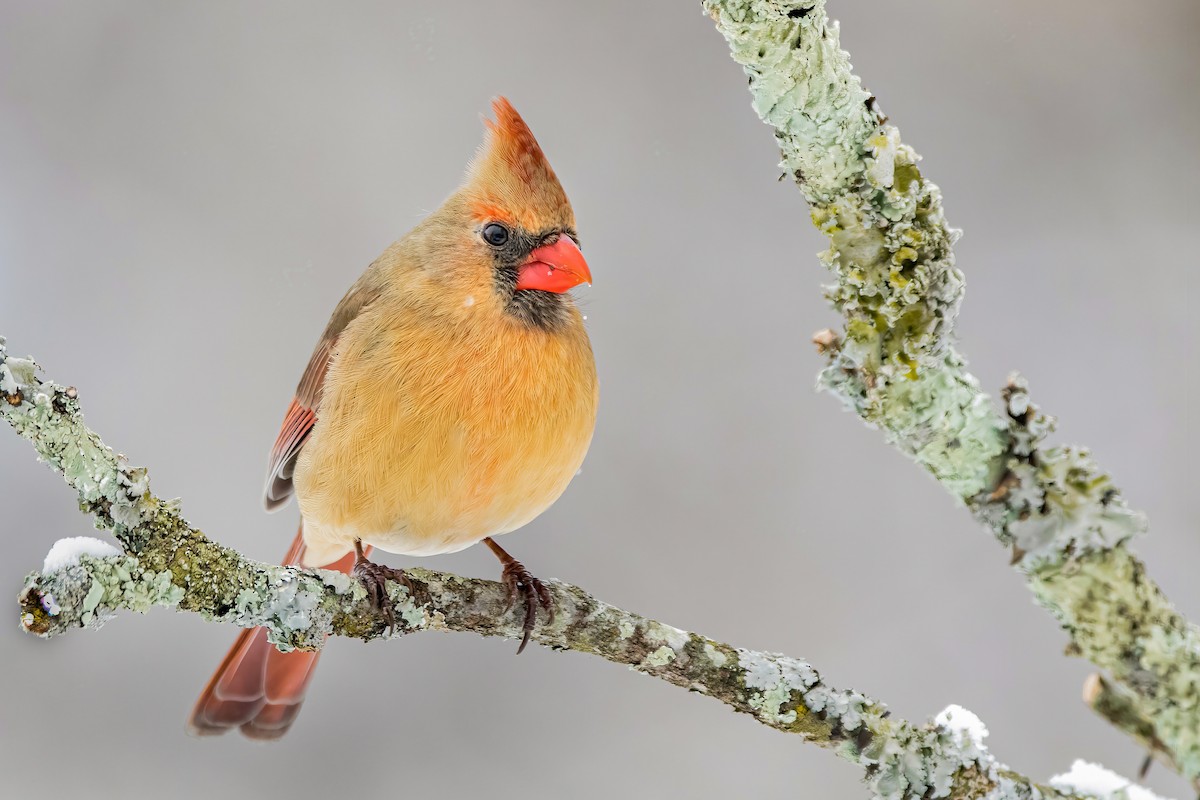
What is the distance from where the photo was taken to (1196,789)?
1121 millimetres

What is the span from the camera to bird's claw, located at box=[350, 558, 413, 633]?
1714 millimetres

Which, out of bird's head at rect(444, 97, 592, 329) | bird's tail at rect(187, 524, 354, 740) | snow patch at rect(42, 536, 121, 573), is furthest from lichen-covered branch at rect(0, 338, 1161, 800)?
bird's tail at rect(187, 524, 354, 740)

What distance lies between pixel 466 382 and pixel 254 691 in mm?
1233

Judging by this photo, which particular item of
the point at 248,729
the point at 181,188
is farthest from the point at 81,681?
the point at 181,188

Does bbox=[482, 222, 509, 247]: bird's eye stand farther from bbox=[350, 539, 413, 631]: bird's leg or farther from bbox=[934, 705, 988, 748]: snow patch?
bbox=[934, 705, 988, 748]: snow patch

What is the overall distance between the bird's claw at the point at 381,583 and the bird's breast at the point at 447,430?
20cm

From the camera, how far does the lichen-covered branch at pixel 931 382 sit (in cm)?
111

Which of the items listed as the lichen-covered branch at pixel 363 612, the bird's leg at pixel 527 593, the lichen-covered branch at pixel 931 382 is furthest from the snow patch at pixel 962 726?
the bird's leg at pixel 527 593

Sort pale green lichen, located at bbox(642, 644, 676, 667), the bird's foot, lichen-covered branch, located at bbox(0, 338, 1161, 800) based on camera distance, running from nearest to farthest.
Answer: lichen-covered branch, located at bbox(0, 338, 1161, 800) → pale green lichen, located at bbox(642, 644, 676, 667) → the bird's foot

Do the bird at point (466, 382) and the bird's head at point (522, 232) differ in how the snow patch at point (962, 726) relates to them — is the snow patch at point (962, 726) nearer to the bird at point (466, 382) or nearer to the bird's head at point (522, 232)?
the bird at point (466, 382)

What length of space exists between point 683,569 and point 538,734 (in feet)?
2.40

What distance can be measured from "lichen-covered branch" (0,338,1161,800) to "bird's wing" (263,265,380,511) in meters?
0.64

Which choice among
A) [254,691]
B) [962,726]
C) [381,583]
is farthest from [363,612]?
[254,691]

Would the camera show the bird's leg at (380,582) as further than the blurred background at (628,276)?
No
